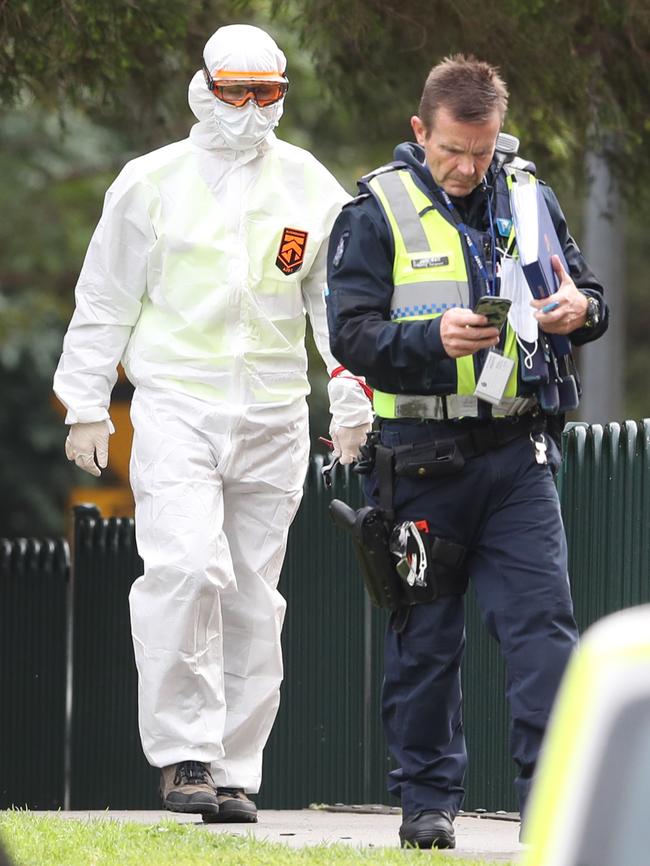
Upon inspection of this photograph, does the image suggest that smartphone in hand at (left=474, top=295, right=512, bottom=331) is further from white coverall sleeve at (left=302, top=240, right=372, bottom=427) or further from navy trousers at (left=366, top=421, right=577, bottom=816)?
white coverall sleeve at (left=302, top=240, right=372, bottom=427)

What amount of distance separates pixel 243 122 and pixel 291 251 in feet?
1.37

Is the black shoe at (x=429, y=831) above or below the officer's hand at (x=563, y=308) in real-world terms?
below

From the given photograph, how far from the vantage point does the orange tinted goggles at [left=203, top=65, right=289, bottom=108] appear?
6.29 meters

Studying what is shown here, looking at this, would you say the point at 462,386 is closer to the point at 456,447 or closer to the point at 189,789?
the point at 456,447

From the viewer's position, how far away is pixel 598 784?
2191 mm

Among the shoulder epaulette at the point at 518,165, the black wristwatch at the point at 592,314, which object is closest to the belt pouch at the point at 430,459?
the black wristwatch at the point at 592,314

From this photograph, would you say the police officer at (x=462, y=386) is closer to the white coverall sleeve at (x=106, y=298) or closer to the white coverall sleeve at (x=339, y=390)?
the white coverall sleeve at (x=339, y=390)

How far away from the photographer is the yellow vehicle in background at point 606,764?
86.1 inches

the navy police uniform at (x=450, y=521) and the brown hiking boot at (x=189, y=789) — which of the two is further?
the brown hiking boot at (x=189, y=789)

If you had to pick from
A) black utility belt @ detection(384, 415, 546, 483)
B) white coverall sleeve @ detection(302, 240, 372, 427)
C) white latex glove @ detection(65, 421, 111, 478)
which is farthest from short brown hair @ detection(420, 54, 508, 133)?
white latex glove @ detection(65, 421, 111, 478)

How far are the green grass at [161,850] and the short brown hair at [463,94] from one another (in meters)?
1.86

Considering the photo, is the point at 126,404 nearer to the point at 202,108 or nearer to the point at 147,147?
the point at 147,147

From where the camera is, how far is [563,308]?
5.07 m

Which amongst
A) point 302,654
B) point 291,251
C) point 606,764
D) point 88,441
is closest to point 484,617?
point 291,251
